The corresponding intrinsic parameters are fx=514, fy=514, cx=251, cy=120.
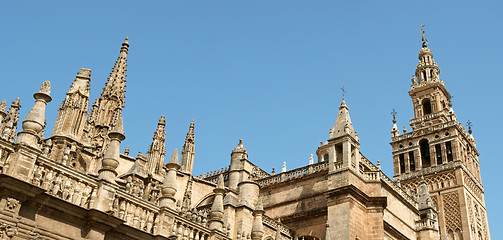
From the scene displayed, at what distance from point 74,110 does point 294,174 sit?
1311cm

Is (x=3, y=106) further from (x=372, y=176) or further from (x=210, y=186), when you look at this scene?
(x=372, y=176)

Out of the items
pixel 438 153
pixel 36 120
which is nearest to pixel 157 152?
pixel 36 120

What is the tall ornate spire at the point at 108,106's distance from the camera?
21.6m

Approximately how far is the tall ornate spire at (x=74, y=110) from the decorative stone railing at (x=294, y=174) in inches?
483

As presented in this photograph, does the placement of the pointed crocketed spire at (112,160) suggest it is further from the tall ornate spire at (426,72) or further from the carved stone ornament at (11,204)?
the tall ornate spire at (426,72)

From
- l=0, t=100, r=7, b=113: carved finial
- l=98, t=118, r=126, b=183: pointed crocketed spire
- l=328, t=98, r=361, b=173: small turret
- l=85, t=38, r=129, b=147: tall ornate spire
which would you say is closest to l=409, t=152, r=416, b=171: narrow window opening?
l=328, t=98, r=361, b=173: small turret

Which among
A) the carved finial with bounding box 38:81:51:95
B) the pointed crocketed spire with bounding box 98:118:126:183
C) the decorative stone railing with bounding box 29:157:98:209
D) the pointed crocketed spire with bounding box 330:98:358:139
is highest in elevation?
the pointed crocketed spire with bounding box 330:98:358:139

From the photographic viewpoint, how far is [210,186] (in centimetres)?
2994

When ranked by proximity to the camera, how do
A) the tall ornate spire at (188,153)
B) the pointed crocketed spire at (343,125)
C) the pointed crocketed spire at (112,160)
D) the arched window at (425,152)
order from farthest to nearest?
1. the arched window at (425,152)
2. the tall ornate spire at (188,153)
3. the pointed crocketed spire at (343,125)
4. the pointed crocketed spire at (112,160)

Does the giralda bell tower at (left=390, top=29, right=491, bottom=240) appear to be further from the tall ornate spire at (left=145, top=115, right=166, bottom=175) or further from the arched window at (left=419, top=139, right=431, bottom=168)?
the tall ornate spire at (left=145, top=115, right=166, bottom=175)

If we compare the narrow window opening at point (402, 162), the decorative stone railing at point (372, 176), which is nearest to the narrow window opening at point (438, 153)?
the narrow window opening at point (402, 162)

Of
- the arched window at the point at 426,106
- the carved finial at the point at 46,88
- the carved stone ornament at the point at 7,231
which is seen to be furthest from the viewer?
the arched window at the point at 426,106

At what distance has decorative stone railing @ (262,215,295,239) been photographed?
24.2 m

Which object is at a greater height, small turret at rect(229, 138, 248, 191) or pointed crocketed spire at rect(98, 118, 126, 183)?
small turret at rect(229, 138, 248, 191)
